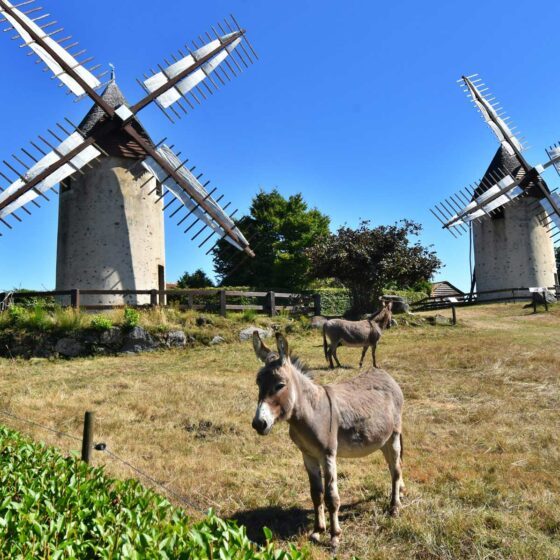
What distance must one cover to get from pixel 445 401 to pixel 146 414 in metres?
5.21

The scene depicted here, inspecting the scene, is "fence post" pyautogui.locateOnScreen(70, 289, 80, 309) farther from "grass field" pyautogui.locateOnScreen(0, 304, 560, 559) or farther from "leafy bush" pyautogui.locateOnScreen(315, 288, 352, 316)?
"leafy bush" pyautogui.locateOnScreen(315, 288, 352, 316)

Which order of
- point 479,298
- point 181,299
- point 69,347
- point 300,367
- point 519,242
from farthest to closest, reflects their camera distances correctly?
point 479,298 → point 519,242 → point 181,299 → point 69,347 → point 300,367

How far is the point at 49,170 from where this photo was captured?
52.4 feet

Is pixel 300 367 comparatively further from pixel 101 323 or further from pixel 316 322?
pixel 316 322

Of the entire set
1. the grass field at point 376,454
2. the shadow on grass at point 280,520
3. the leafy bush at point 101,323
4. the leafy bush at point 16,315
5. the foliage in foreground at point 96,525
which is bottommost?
the shadow on grass at point 280,520

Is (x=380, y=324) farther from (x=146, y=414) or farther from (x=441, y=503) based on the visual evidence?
(x=441, y=503)

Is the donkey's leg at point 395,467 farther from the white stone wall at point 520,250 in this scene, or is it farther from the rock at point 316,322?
the white stone wall at point 520,250

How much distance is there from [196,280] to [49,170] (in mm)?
20652

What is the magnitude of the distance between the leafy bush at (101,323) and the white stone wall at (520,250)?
23.6 m

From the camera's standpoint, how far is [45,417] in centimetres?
775

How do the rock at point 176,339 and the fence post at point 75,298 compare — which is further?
the fence post at point 75,298

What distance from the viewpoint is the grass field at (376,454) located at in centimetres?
412

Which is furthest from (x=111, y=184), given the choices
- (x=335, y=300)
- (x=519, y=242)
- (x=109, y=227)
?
(x=519, y=242)

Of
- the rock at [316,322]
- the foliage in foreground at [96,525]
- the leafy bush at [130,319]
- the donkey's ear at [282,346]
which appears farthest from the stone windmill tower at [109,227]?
the donkey's ear at [282,346]
